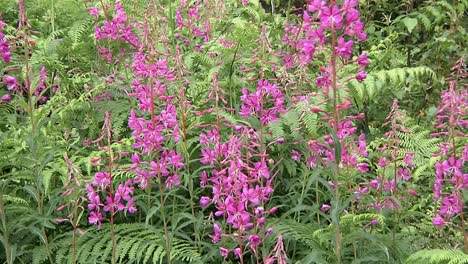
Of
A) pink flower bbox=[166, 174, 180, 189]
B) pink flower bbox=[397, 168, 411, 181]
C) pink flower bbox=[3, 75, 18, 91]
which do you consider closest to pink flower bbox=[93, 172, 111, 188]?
pink flower bbox=[166, 174, 180, 189]

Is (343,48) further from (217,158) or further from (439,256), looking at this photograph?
(439,256)

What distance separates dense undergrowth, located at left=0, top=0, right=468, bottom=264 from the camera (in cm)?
256

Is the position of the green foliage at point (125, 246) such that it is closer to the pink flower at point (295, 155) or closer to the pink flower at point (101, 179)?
the pink flower at point (101, 179)

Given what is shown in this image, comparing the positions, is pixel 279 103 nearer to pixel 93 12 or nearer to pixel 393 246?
pixel 393 246

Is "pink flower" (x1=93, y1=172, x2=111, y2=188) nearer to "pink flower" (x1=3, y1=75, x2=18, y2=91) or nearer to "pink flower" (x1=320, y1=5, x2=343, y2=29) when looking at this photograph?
"pink flower" (x1=3, y1=75, x2=18, y2=91)

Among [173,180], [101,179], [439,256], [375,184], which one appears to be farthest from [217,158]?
[439,256]

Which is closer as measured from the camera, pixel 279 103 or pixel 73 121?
pixel 279 103

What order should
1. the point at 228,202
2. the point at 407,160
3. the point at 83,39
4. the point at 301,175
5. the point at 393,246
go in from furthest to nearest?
the point at 83,39 < the point at 301,175 < the point at 407,160 < the point at 393,246 < the point at 228,202

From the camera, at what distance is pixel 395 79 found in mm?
3826

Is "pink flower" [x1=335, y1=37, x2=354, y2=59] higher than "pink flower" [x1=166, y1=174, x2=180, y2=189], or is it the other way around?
"pink flower" [x1=335, y1=37, x2=354, y2=59]

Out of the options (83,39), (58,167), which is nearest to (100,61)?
(83,39)

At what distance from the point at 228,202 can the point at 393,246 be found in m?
Answer: 0.92

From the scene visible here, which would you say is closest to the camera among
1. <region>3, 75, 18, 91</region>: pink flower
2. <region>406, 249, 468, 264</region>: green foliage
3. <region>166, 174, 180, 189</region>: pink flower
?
<region>406, 249, 468, 264</region>: green foliage

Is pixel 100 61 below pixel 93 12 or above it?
below
